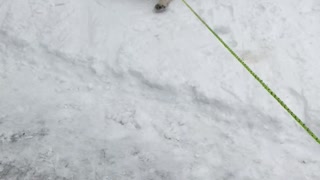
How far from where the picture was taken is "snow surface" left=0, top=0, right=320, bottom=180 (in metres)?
3.76

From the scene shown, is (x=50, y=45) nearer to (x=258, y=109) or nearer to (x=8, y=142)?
(x=8, y=142)

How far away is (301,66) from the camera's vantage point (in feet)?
15.2

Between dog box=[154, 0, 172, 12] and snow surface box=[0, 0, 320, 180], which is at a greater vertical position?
dog box=[154, 0, 172, 12]

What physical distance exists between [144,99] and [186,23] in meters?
1.54

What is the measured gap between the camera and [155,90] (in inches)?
179

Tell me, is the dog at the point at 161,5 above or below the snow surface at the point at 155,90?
above

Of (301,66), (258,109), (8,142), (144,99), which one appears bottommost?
(8,142)

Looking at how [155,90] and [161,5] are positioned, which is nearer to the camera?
[155,90]

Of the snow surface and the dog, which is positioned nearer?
the snow surface

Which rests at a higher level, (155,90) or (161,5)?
(161,5)

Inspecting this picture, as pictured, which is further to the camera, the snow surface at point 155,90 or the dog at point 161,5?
the dog at point 161,5

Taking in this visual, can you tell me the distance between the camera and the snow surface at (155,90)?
12.3 feet

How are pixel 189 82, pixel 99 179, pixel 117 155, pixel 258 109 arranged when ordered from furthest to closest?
1. pixel 189 82
2. pixel 258 109
3. pixel 117 155
4. pixel 99 179

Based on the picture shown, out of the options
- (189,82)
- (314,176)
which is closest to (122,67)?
(189,82)
